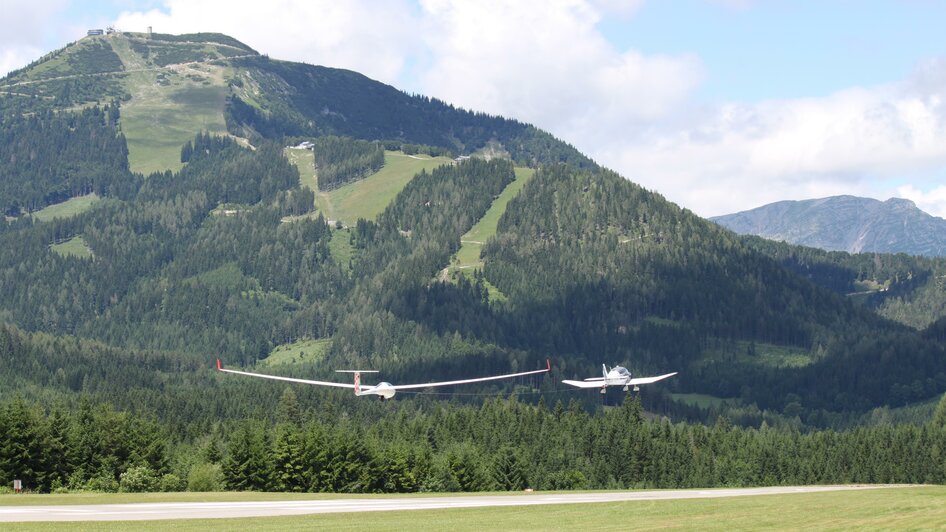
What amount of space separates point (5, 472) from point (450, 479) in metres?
65.9

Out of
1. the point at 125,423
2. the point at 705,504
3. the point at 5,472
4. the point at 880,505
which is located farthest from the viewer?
the point at 125,423

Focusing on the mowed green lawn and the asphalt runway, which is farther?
the asphalt runway

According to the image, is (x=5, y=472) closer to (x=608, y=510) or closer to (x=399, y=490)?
(x=399, y=490)

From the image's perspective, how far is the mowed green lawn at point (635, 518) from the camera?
83250 millimetres

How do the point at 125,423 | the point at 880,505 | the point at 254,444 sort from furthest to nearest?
the point at 125,423 → the point at 254,444 → the point at 880,505

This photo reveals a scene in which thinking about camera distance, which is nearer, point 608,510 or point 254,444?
point 608,510

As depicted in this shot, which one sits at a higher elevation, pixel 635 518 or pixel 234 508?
pixel 234 508

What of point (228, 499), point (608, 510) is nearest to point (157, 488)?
point (228, 499)

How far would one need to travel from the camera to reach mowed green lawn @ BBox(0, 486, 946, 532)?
8325cm

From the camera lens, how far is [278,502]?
367 feet

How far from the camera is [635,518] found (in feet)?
307

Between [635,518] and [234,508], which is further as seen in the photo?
[234,508]

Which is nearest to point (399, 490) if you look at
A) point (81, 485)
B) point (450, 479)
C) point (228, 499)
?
point (450, 479)

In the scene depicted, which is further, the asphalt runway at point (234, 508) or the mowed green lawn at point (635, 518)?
the asphalt runway at point (234, 508)
